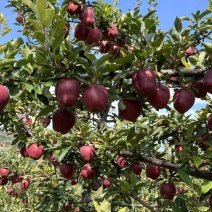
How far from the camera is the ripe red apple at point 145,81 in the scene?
1387mm

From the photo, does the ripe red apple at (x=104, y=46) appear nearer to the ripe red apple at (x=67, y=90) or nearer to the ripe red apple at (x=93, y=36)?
the ripe red apple at (x=93, y=36)

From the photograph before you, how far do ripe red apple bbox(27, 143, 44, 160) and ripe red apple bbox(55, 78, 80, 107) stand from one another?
1828mm

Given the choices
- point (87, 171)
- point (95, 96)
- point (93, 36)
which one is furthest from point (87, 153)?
point (95, 96)

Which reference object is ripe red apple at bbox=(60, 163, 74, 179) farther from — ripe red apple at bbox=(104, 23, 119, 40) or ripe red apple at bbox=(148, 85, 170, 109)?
ripe red apple at bbox=(148, 85, 170, 109)

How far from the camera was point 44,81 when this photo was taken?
1431mm

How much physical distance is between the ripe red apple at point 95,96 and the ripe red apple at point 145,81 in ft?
0.43

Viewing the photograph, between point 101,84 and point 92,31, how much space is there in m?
1.31

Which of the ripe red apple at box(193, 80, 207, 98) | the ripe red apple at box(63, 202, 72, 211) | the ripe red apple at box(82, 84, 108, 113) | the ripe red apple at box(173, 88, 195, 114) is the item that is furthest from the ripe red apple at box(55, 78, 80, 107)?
the ripe red apple at box(63, 202, 72, 211)

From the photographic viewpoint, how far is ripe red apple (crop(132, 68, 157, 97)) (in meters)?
1.39

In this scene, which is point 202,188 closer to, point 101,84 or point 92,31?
point 101,84

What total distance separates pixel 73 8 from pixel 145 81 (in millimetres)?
1433

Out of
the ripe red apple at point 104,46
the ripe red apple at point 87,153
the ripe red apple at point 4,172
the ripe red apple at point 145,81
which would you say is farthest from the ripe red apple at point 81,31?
the ripe red apple at point 4,172

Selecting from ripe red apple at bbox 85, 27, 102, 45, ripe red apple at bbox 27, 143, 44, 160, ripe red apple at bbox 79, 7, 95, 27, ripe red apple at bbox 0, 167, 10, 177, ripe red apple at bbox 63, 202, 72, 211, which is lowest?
ripe red apple at bbox 0, 167, 10, 177

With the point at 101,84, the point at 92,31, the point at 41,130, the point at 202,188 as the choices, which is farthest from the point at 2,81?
the point at 41,130
